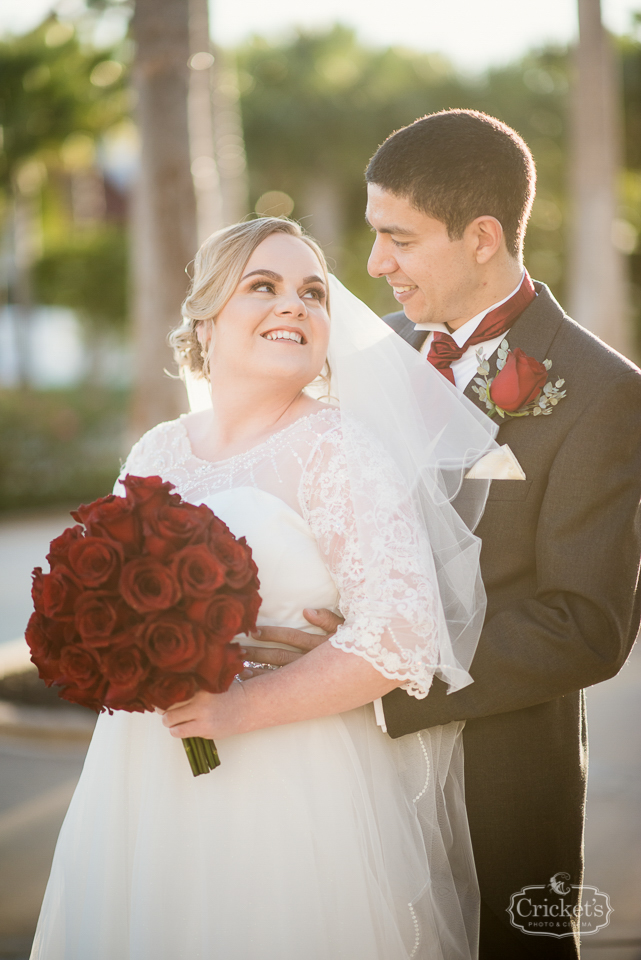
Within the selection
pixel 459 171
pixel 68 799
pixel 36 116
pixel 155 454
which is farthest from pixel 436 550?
pixel 36 116

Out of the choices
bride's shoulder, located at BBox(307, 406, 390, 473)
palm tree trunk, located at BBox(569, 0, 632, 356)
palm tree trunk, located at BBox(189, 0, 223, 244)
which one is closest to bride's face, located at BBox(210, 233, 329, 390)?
bride's shoulder, located at BBox(307, 406, 390, 473)

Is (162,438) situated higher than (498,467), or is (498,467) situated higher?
(162,438)

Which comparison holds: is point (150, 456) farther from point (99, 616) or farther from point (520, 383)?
point (520, 383)

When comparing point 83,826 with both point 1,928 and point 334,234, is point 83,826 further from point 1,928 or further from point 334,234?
point 334,234

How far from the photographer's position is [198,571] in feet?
6.03

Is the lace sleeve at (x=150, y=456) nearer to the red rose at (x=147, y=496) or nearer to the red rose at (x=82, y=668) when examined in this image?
the red rose at (x=147, y=496)

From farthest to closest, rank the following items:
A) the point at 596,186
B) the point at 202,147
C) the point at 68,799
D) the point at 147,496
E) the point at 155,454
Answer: the point at 596,186 → the point at 202,147 → the point at 68,799 → the point at 155,454 → the point at 147,496

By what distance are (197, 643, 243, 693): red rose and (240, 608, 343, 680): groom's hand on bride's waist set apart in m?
0.23

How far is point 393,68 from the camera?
23750 mm

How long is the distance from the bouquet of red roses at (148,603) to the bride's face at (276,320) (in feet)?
1.80

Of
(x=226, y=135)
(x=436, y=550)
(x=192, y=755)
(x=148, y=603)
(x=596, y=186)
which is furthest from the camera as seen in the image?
(x=596, y=186)

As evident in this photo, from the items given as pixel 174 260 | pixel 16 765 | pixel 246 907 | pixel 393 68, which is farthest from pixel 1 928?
pixel 393 68

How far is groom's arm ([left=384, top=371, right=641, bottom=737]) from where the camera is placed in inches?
82.2

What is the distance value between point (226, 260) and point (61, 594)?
104 centimetres
